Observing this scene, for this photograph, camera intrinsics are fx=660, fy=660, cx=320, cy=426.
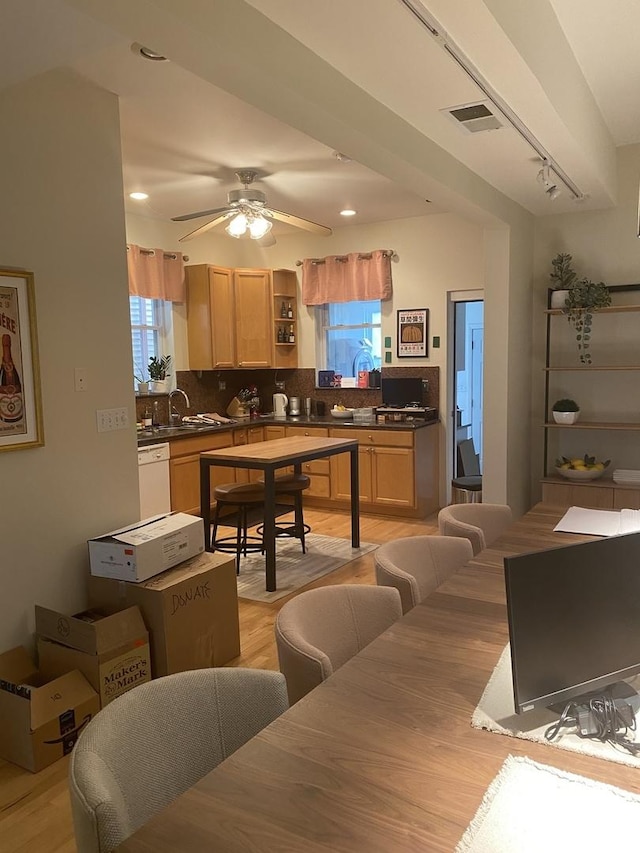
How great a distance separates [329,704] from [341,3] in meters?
1.94

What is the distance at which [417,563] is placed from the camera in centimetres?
251

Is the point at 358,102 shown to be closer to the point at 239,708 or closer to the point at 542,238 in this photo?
the point at 239,708

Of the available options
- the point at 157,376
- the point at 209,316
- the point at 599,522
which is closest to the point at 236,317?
the point at 209,316

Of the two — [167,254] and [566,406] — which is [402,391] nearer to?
[566,406]

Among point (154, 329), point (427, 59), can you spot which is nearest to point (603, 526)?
point (427, 59)

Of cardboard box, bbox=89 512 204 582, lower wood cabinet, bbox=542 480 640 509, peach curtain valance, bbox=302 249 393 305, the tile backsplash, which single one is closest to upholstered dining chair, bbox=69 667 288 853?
cardboard box, bbox=89 512 204 582

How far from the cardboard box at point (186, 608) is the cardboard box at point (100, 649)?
0.23 feet

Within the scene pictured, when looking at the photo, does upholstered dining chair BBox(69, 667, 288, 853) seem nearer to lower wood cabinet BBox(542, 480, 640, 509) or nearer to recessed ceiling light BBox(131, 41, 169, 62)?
recessed ceiling light BBox(131, 41, 169, 62)

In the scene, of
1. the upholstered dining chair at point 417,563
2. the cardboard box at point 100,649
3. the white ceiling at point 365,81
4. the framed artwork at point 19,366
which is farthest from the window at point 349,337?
the cardboard box at point 100,649

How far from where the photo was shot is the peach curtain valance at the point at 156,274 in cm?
561

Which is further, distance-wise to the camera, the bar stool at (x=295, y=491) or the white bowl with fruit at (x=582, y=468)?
the bar stool at (x=295, y=491)

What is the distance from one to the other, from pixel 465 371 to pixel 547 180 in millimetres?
3396

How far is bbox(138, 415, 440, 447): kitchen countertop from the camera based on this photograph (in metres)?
5.30

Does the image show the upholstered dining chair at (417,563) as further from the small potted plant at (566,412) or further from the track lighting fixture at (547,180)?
the small potted plant at (566,412)
